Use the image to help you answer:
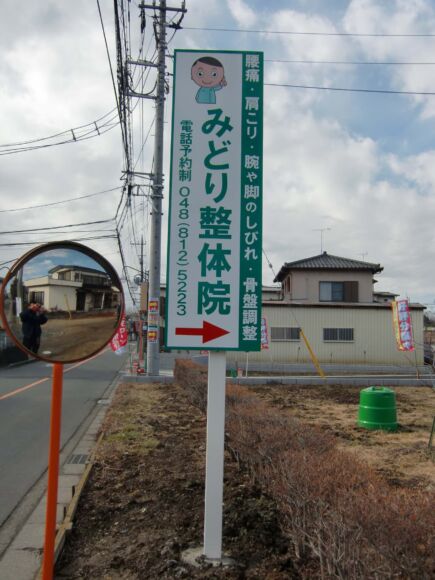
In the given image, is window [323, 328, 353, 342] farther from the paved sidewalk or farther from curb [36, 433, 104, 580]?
curb [36, 433, 104, 580]

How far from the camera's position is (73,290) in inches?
112

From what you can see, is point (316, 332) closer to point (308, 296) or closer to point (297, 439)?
point (308, 296)

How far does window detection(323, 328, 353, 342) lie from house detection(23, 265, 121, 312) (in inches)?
1034

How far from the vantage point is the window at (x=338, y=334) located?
92.6 ft

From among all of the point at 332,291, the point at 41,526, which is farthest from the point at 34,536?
the point at 332,291

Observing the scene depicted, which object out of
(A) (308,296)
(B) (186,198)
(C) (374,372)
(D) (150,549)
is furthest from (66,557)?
(A) (308,296)

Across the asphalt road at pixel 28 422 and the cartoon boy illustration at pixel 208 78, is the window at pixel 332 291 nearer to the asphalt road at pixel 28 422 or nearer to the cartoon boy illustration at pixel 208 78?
the asphalt road at pixel 28 422

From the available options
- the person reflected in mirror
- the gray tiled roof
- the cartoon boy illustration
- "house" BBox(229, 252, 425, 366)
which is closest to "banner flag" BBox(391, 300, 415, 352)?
"house" BBox(229, 252, 425, 366)

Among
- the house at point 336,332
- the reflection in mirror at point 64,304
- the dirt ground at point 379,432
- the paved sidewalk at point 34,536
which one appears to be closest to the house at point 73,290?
the reflection in mirror at point 64,304

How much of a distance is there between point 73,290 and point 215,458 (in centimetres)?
157

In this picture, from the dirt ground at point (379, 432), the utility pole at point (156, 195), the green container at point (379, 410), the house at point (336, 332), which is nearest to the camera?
the dirt ground at point (379, 432)

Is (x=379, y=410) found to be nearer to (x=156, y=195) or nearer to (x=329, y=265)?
(x=156, y=195)

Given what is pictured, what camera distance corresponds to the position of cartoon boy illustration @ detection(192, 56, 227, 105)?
369 cm

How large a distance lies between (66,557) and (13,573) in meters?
0.36
